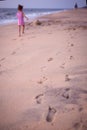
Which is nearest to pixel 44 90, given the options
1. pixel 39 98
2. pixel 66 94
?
pixel 39 98

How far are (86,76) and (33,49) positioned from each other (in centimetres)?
260

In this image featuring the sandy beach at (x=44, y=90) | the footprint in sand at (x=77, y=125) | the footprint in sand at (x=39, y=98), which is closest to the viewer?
the footprint in sand at (x=77, y=125)

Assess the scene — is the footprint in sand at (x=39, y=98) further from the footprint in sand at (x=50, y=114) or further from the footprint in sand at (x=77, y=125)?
the footprint in sand at (x=77, y=125)

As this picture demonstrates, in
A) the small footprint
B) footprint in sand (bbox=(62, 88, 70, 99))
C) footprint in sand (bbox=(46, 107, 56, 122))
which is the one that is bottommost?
the small footprint

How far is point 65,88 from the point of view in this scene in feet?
10.2

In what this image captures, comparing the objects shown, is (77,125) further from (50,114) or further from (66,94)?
(66,94)

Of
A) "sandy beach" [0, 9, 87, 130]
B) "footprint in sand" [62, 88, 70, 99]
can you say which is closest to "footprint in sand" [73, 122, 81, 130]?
"sandy beach" [0, 9, 87, 130]

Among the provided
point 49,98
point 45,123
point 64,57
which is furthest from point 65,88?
point 64,57

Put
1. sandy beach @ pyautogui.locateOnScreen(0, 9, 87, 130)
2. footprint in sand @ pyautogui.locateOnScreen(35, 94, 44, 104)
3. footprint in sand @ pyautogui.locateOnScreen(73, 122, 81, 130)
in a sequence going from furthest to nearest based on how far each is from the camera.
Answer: footprint in sand @ pyautogui.locateOnScreen(35, 94, 44, 104)
sandy beach @ pyautogui.locateOnScreen(0, 9, 87, 130)
footprint in sand @ pyautogui.locateOnScreen(73, 122, 81, 130)

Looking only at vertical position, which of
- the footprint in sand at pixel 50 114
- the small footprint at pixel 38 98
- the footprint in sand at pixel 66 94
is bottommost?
the small footprint at pixel 38 98

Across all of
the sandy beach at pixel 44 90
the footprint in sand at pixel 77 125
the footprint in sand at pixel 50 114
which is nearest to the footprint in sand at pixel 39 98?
the sandy beach at pixel 44 90

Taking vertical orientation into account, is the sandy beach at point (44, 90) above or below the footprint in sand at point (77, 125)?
below

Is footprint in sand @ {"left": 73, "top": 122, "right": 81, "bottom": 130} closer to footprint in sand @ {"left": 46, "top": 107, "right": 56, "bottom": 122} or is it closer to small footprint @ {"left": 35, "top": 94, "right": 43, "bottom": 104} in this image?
footprint in sand @ {"left": 46, "top": 107, "right": 56, "bottom": 122}

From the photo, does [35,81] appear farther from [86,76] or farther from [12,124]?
[12,124]
